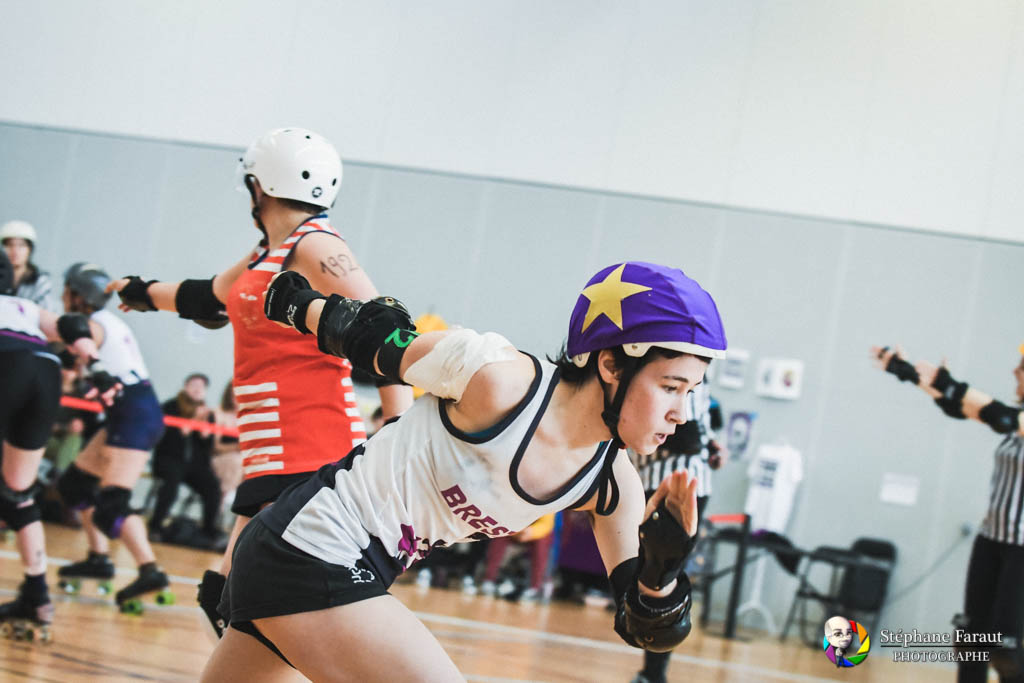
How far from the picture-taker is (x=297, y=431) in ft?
7.95

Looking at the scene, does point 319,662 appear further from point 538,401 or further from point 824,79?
point 824,79

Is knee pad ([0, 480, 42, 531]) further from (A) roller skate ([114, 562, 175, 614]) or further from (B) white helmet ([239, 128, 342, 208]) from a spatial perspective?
(B) white helmet ([239, 128, 342, 208])

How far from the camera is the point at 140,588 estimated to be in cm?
473

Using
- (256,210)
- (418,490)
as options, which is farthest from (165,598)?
(418,490)

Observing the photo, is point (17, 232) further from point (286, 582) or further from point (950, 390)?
point (286, 582)

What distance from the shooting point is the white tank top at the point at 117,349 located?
4.96 metres

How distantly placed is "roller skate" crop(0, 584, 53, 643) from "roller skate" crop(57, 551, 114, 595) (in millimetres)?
1156

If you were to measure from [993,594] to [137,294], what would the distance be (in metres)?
3.48

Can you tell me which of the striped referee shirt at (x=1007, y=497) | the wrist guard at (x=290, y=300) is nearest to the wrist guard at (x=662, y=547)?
the wrist guard at (x=290, y=300)

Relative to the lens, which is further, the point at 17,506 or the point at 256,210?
the point at 17,506

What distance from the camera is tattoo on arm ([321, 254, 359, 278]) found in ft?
7.98

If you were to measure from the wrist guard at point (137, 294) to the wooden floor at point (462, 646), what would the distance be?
1.06 meters

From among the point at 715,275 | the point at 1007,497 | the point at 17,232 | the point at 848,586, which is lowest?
the point at 848,586

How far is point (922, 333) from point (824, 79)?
2.32 meters
